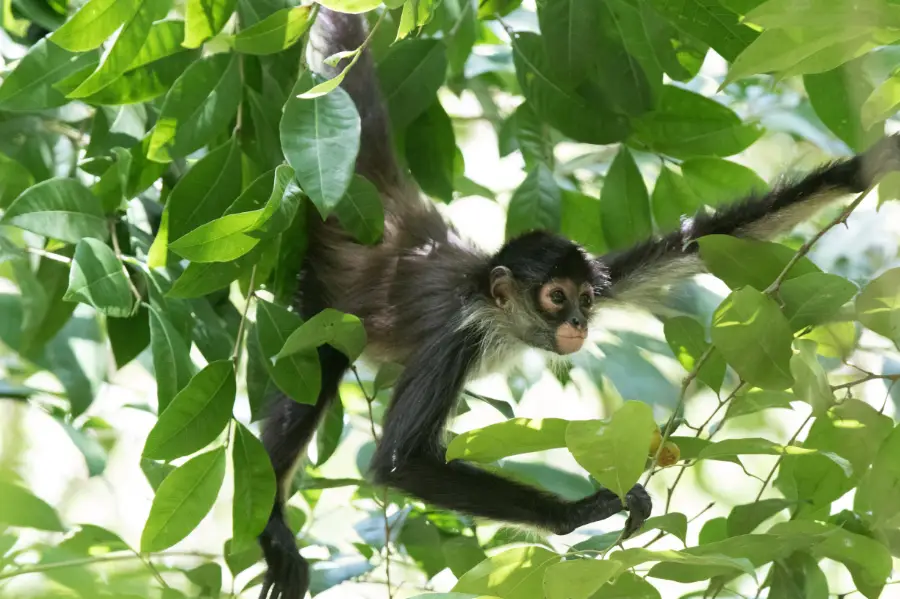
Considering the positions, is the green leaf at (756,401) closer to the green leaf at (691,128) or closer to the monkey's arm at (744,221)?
the monkey's arm at (744,221)

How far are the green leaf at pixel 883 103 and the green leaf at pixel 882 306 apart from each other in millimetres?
326

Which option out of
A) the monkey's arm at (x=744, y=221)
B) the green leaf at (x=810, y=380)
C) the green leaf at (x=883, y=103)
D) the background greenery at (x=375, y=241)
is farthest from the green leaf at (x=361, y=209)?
the green leaf at (x=883, y=103)

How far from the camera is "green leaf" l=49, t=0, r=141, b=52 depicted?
2.02 meters

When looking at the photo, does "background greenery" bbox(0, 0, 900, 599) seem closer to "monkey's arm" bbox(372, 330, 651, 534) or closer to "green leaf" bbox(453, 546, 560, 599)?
"green leaf" bbox(453, 546, 560, 599)

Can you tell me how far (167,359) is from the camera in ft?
8.07

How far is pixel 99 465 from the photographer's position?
297 cm

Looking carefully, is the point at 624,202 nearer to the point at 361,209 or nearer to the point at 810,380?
the point at 361,209

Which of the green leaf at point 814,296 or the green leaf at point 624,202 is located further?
the green leaf at point 624,202

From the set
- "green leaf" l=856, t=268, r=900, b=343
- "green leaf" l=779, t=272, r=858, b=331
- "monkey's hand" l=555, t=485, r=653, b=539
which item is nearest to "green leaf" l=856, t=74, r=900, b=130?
"green leaf" l=856, t=268, r=900, b=343

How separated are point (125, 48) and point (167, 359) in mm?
741

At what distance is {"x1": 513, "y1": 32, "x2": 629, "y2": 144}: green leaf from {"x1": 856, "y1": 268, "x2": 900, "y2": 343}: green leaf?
128 centimetres

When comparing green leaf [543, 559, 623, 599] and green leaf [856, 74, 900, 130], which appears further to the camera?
green leaf [856, 74, 900, 130]

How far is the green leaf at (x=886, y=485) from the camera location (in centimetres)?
164

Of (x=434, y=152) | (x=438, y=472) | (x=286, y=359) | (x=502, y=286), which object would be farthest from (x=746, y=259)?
(x=502, y=286)
